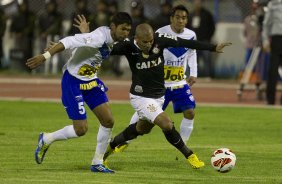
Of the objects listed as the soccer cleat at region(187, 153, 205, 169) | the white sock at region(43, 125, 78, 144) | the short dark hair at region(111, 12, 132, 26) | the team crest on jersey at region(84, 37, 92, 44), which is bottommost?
the soccer cleat at region(187, 153, 205, 169)

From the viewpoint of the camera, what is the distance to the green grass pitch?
40.0 ft

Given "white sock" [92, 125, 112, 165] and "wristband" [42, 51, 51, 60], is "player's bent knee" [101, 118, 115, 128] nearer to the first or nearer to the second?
"white sock" [92, 125, 112, 165]

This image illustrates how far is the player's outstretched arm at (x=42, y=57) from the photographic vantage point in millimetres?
11719

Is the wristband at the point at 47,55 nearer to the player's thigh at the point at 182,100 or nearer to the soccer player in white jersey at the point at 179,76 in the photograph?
the soccer player in white jersey at the point at 179,76

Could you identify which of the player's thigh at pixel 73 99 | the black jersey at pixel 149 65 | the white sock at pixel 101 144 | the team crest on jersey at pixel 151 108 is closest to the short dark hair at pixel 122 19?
the black jersey at pixel 149 65

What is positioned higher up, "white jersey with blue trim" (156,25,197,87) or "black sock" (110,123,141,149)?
"white jersey with blue trim" (156,25,197,87)

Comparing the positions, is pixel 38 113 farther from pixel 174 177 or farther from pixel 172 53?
pixel 174 177

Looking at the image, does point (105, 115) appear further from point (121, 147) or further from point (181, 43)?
point (121, 147)

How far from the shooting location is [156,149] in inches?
608

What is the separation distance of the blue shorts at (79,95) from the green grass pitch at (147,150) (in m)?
0.75

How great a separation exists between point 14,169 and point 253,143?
5095 mm

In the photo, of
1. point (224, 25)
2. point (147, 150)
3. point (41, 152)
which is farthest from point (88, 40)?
point (224, 25)

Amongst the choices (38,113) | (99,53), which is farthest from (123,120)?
(99,53)

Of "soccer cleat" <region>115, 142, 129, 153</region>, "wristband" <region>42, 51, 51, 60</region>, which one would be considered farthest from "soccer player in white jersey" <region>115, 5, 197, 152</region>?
"wristband" <region>42, 51, 51, 60</region>
